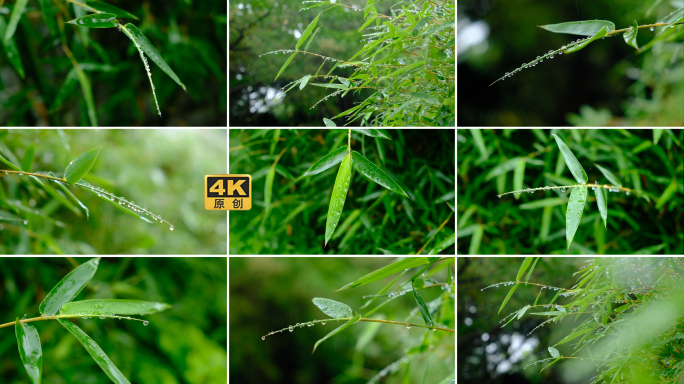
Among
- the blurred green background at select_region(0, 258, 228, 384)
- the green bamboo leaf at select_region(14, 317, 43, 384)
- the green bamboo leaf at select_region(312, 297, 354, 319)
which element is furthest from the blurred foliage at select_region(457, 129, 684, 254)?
the green bamboo leaf at select_region(14, 317, 43, 384)

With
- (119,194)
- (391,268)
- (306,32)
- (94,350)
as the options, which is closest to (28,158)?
(119,194)

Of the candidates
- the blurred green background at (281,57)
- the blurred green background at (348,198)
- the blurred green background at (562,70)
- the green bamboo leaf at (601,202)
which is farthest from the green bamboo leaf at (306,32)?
the green bamboo leaf at (601,202)

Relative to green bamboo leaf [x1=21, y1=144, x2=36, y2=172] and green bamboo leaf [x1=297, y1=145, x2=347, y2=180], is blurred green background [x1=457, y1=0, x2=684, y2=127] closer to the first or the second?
green bamboo leaf [x1=297, y1=145, x2=347, y2=180]

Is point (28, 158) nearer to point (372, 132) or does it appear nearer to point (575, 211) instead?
point (372, 132)

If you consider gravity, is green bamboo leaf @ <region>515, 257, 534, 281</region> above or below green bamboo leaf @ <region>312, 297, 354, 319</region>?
above

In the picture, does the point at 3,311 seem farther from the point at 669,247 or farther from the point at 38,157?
the point at 669,247

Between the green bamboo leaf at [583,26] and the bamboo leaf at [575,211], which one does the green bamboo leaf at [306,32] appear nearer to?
the green bamboo leaf at [583,26]

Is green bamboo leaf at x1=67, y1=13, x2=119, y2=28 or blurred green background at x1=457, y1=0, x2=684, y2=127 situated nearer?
green bamboo leaf at x1=67, y1=13, x2=119, y2=28
